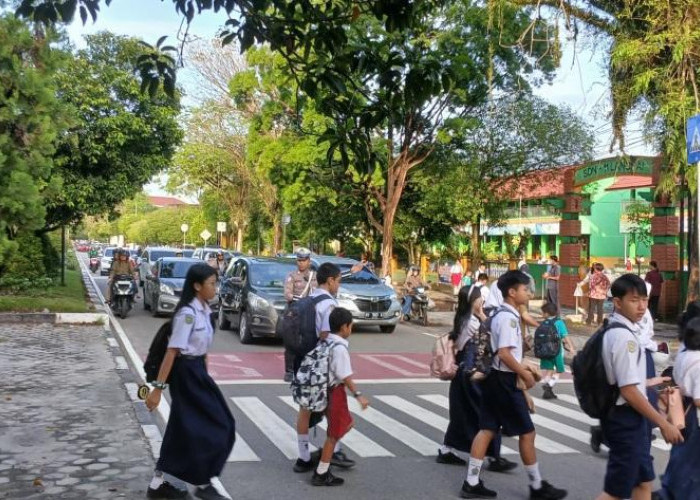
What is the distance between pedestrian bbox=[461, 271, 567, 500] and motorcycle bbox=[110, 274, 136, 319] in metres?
14.5

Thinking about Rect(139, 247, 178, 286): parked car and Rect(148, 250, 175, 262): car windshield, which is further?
Rect(148, 250, 175, 262): car windshield

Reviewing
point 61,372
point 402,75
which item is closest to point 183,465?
point 402,75

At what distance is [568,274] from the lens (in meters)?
23.9

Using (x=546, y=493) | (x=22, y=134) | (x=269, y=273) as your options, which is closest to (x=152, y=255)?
(x=22, y=134)

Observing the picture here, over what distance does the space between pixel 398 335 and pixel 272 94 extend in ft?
47.3

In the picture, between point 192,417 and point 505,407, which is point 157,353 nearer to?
point 192,417

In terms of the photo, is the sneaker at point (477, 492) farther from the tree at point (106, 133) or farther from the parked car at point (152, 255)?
the parked car at point (152, 255)

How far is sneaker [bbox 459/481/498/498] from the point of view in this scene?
221 inches

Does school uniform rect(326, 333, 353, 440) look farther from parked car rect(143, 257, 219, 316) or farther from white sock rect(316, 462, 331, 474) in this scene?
parked car rect(143, 257, 219, 316)

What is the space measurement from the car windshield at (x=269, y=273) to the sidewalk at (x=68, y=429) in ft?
11.9

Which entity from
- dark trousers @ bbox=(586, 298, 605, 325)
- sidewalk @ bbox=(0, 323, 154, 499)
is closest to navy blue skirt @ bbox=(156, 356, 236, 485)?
sidewalk @ bbox=(0, 323, 154, 499)

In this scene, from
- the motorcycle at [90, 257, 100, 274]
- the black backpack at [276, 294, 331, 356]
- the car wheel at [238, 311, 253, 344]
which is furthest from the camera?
the motorcycle at [90, 257, 100, 274]

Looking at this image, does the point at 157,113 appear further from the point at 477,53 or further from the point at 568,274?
the point at 568,274

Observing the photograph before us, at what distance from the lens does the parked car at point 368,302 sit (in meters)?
16.9
